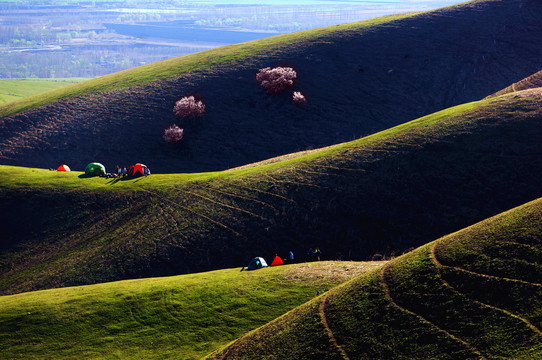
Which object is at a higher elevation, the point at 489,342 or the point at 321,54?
the point at 321,54

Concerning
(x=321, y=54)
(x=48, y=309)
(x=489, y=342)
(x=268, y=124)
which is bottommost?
(x=48, y=309)

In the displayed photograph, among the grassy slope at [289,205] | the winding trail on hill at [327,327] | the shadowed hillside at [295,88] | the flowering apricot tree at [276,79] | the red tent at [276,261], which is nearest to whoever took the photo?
the winding trail on hill at [327,327]

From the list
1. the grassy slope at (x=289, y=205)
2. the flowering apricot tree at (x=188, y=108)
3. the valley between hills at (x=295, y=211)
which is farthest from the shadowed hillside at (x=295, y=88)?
the grassy slope at (x=289, y=205)

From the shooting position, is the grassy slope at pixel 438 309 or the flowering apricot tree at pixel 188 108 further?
the flowering apricot tree at pixel 188 108

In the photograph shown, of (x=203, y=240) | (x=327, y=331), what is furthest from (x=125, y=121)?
(x=327, y=331)

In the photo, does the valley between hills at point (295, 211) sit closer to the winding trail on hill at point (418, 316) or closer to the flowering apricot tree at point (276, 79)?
the winding trail on hill at point (418, 316)

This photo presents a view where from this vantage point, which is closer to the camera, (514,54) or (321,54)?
(514,54)

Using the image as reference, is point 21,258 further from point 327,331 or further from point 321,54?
point 321,54
